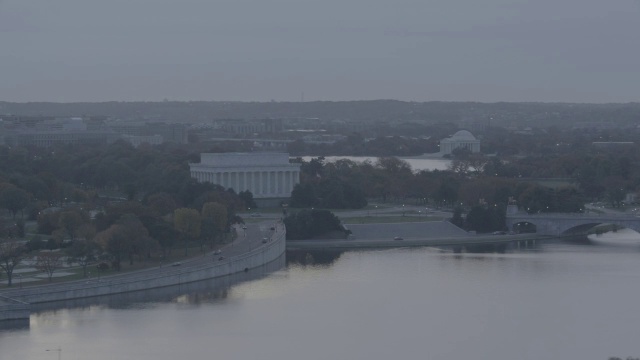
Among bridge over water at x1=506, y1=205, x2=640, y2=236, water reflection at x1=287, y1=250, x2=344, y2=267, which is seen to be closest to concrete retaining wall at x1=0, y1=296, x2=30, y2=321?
water reflection at x1=287, y1=250, x2=344, y2=267

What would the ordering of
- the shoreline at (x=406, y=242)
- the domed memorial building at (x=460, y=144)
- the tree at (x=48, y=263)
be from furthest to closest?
1. the domed memorial building at (x=460, y=144)
2. the shoreline at (x=406, y=242)
3. the tree at (x=48, y=263)

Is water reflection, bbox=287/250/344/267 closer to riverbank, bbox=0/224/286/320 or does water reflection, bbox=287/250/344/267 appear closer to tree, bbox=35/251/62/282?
riverbank, bbox=0/224/286/320

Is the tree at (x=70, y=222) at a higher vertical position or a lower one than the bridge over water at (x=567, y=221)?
higher

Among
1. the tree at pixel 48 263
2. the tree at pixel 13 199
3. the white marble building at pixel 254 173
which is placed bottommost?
the tree at pixel 48 263

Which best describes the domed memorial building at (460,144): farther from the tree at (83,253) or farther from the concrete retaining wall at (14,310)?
the concrete retaining wall at (14,310)

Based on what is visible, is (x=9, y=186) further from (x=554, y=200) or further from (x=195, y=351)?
(x=195, y=351)

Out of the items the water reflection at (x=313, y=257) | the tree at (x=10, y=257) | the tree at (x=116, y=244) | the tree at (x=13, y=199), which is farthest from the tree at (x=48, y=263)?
the tree at (x=13, y=199)
